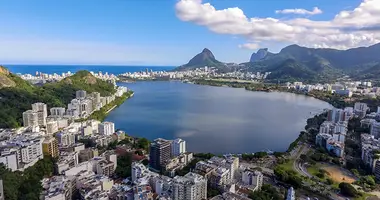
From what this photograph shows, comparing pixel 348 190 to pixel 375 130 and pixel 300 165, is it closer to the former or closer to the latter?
pixel 300 165

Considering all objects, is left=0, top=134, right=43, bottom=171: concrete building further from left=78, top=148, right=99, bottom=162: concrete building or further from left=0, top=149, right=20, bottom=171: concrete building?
left=78, top=148, right=99, bottom=162: concrete building

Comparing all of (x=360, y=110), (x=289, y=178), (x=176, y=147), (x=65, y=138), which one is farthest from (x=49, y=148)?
(x=360, y=110)

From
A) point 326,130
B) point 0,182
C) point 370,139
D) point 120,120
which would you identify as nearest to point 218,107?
point 120,120

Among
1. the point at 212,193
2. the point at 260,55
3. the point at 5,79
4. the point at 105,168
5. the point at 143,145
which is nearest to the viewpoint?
the point at 212,193

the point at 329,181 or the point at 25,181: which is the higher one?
the point at 25,181

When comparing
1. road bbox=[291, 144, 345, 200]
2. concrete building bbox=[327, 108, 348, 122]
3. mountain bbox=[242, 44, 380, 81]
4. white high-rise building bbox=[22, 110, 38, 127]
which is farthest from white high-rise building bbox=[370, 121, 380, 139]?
mountain bbox=[242, 44, 380, 81]

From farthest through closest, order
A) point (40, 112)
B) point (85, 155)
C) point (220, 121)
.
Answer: point (220, 121) → point (40, 112) → point (85, 155)
